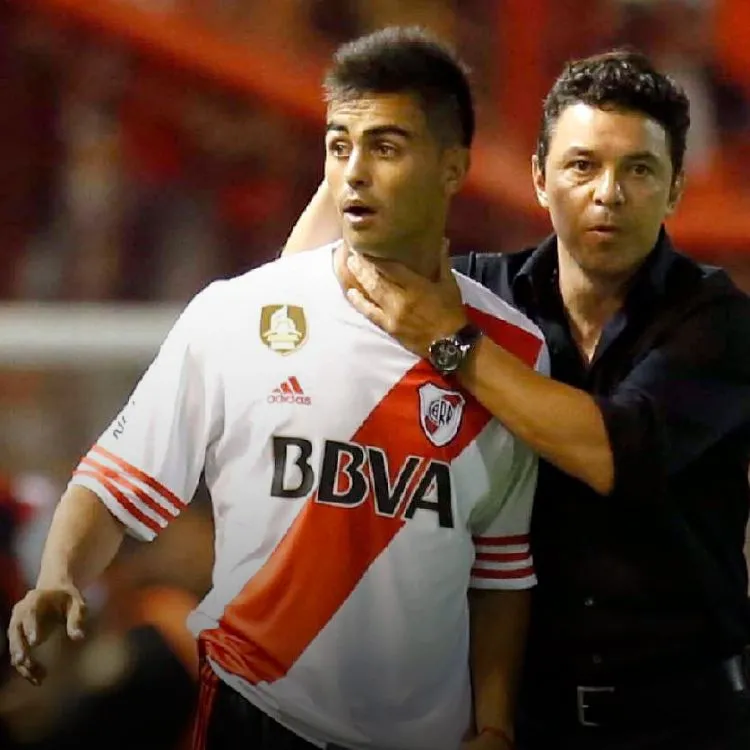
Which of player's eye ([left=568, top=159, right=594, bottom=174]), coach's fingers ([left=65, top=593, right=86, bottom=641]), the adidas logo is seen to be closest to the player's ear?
player's eye ([left=568, top=159, right=594, bottom=174])

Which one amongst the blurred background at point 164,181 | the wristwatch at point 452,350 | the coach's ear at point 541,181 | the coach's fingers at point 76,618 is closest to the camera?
the coach's fingers at point 76,618

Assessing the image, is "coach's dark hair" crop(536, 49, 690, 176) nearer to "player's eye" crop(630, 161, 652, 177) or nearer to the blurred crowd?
"player's eye" crop(630, 161, 652, 177)

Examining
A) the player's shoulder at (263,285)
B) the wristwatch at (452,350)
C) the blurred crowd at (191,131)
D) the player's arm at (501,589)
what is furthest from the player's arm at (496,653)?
the blurred crowd at (191,131)

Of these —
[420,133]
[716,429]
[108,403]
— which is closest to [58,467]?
[108,403]

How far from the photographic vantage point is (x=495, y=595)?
106 cm

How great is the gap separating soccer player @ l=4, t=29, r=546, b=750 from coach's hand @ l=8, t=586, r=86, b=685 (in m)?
0.04

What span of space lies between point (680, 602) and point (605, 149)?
43cm

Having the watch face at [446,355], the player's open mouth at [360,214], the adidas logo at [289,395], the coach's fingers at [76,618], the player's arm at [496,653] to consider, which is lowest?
the player's arm at [496,653]

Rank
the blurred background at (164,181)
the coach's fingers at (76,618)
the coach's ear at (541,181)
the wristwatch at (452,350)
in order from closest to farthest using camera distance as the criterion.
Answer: the coach's fingers at (76,618) → the wristwatch at (452,350) → the coach's ear at (541,181) → the blurred background at (164,181)

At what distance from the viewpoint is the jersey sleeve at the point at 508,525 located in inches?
40.5

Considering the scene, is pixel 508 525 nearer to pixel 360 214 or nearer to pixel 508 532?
pixel 508 532

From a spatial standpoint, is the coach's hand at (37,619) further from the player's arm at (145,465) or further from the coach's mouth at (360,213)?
the coach's mouth at (360,213)

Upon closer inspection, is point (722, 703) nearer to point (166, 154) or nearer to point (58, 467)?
point (58, 467)

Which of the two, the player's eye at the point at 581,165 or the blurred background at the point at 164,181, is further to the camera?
the blurred background at the point at 164,181
